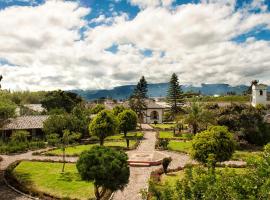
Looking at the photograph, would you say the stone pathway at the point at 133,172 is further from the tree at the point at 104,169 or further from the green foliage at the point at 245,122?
the green foliage at the point at 245,122

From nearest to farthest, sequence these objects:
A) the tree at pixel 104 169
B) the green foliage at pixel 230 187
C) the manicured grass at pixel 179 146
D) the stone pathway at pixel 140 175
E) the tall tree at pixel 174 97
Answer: the green foliage at pixel 230 187
the tree at pixel 104 169
the stone pathway at pixel 140 175
the manicured grass at pixel 179 146
the tall tree at pixel 174 97

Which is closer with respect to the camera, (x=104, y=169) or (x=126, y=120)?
(x=104, y=169)

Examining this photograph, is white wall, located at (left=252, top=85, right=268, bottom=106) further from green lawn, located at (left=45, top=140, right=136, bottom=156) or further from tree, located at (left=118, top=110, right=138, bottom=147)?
green lawn, located at (left=45, top=140, right=136, bottom=156)

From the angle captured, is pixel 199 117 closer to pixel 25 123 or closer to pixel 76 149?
pixel 76 149

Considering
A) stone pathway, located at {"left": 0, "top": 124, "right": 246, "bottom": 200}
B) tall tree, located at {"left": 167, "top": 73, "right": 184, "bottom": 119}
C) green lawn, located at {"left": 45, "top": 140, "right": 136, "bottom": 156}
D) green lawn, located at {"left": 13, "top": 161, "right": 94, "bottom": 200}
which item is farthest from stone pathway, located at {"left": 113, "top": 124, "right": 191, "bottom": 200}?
tall tree, located at {"left": 167, "top": 73, "right": 184, "bottom": 119}

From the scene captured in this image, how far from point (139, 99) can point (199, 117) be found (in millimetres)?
29405

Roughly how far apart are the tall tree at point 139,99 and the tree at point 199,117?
2497 cm

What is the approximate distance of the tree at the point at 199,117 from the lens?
45.8m

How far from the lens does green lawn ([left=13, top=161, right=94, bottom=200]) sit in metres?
22.4

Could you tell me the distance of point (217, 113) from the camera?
4438cm

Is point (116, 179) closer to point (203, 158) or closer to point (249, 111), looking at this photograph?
point (203, 158)

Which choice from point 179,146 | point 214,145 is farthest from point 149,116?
point 214,145

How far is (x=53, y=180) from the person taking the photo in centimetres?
2556

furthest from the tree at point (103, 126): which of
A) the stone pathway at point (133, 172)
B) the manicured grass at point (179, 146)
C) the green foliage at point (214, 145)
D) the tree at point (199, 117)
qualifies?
the green foliage at point (214, 145)
